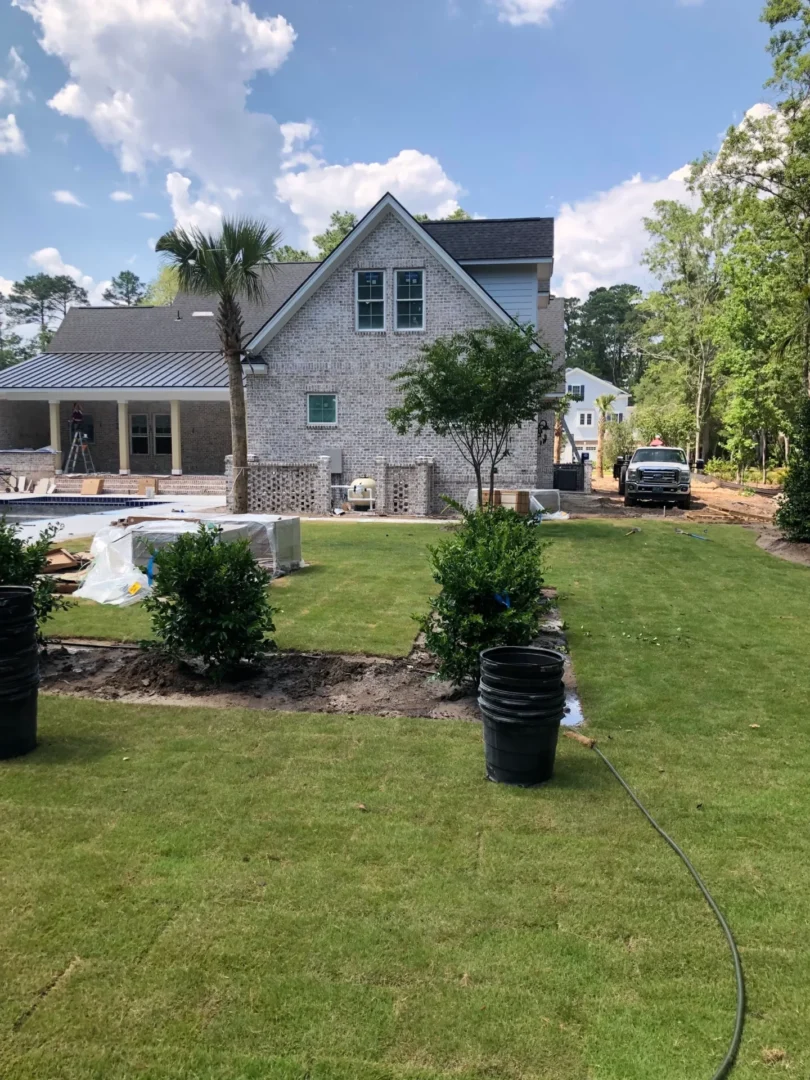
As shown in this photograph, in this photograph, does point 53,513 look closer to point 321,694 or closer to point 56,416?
point 56,416

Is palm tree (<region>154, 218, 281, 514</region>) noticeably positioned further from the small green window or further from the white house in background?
the white house in background

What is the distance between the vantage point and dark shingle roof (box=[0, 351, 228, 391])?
88.8 ft

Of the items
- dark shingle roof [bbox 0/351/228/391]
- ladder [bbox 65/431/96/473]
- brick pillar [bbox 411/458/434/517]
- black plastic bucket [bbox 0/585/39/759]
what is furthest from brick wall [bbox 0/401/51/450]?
black plastic bucket [bbox 0/585/39/759]

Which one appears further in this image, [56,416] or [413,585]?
[56,416]

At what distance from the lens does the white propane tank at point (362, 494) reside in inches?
875

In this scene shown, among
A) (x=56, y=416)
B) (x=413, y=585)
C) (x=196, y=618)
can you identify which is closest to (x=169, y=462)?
(x=56, y=416)

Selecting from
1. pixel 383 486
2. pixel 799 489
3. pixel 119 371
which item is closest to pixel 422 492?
pixel 383 486

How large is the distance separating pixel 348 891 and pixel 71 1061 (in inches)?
48.6

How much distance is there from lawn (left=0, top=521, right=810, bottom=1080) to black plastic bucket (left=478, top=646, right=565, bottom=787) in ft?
0.47

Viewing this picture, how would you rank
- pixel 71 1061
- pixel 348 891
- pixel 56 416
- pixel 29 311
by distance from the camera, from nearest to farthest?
pixel 71 1061 < pixel 348 891 < pixel 56 416 < pixel 29 311

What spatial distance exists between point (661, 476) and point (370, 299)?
10637 millimetres

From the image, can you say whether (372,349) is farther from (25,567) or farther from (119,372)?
(25,567)

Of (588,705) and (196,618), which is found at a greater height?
(196,618)

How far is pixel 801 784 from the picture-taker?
460cm
